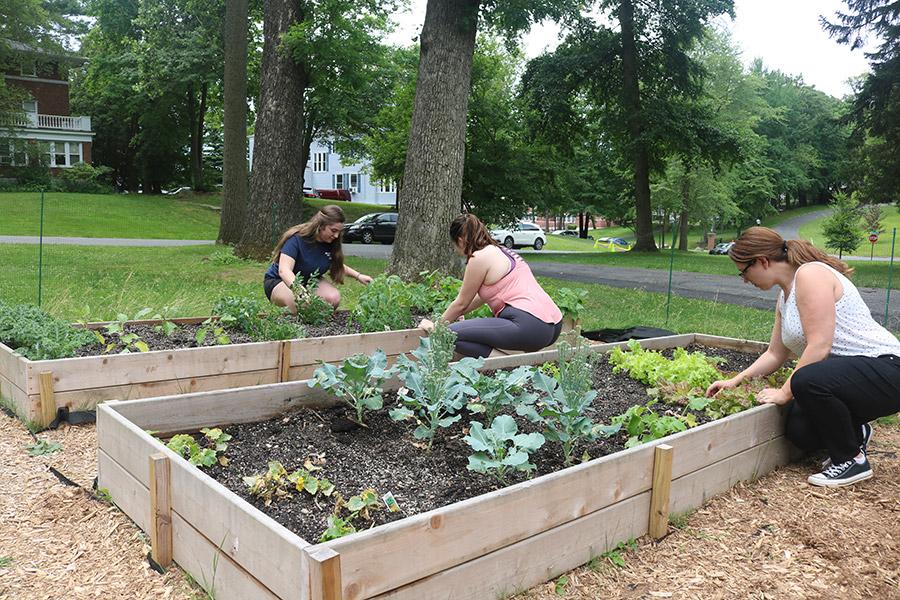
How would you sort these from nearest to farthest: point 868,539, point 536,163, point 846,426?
point 868,539 < point 846,426 < point 536,163

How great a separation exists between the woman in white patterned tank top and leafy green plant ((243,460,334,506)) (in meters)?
2.17

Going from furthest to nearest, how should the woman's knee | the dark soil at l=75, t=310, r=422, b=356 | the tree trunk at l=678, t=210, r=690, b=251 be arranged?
the tree trunk at l=678, t=210, r=690, b=251, the woman's knee, the dark soil at l=75, t=310, r=422, b=356

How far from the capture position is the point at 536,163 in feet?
72.1

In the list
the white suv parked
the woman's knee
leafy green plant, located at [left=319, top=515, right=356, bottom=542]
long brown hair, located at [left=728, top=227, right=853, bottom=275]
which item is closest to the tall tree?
the woman's knee

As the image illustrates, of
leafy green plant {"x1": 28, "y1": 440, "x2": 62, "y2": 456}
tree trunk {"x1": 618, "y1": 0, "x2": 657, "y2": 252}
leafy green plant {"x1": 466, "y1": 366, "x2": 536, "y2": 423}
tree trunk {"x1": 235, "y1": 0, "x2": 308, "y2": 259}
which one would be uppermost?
tree trunk {"x1": 618, "y1": 0, "x2": 657, "y2": 252}

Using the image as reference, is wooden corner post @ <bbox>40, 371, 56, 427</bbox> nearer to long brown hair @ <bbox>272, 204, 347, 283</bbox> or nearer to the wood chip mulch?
the wood chip mulch

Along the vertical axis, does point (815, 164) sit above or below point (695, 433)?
above

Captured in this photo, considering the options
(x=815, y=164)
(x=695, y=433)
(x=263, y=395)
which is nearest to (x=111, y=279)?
(x=263, y=395)

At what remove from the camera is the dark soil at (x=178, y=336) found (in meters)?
→ 4.55

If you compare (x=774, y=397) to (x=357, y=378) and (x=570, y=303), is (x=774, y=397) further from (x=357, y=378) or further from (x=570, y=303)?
(x=570, y=303)

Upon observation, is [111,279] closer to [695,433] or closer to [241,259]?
[241,259]

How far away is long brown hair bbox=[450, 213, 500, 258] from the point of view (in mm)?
4453

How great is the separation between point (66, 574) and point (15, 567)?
19 cm

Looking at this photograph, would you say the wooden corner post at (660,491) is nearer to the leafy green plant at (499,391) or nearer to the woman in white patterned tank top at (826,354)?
the leafy green plant at (499,391)
